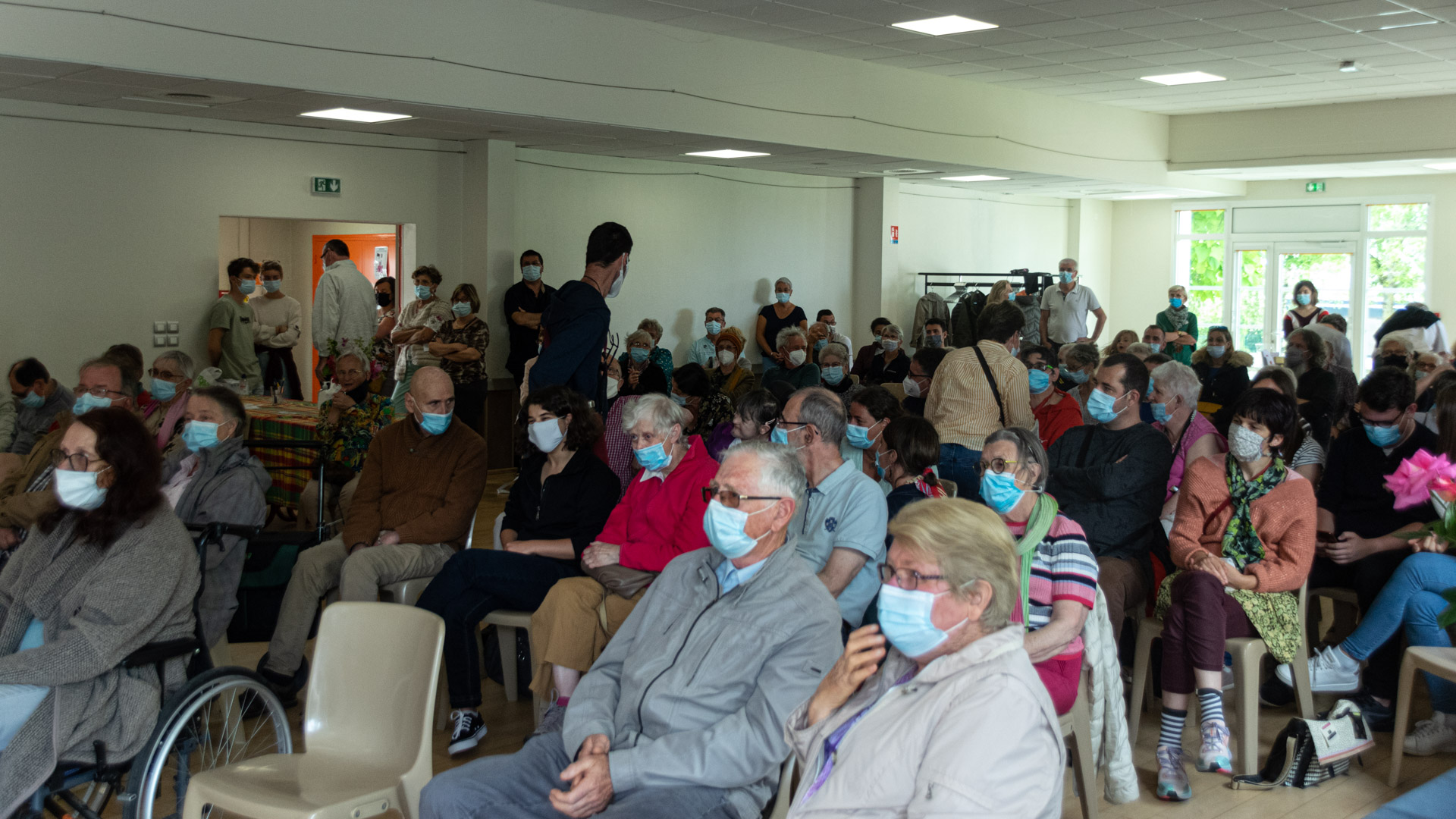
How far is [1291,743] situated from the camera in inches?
148

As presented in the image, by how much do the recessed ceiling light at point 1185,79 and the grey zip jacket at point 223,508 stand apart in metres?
9.06

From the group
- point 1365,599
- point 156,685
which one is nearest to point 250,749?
point 156,685

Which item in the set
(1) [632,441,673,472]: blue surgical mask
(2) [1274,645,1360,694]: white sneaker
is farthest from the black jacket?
(2) [1274,645,1360,694]: white sneaker

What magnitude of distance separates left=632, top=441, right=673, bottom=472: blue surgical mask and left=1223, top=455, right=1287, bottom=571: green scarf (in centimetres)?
195

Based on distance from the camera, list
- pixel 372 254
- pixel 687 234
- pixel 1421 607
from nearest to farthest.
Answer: pixel 1421 607 < pixel 687 234 < pixel 372 254

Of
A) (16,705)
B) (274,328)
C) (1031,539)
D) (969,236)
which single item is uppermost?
(969,236)

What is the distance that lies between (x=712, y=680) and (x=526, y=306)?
7.03m

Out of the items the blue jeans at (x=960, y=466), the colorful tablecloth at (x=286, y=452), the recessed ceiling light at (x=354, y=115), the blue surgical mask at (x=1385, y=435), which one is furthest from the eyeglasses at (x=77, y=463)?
the recessed ceiling light at (x=354, y=115)

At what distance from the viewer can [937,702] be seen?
6.75 ft

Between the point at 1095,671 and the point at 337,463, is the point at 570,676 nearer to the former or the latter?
the point at 1095,671

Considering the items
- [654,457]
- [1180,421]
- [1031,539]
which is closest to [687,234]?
[1180,421]

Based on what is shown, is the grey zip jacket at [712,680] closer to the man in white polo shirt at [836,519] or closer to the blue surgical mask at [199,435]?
the man in white polo shirt at [836,519]

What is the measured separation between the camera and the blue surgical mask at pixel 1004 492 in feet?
11.3

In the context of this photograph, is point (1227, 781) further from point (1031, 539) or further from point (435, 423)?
point (435, 423)
